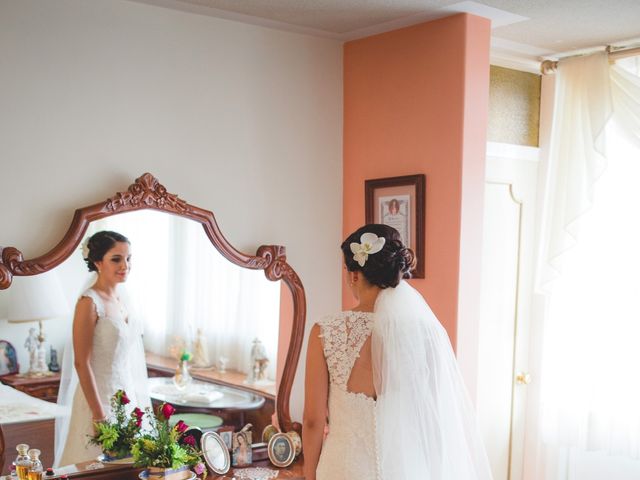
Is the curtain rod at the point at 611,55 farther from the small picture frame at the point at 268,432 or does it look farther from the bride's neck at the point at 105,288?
the bride's neck at the point at 105,288

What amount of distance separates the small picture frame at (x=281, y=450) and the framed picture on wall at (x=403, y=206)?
0.86 m

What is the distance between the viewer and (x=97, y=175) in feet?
9.20

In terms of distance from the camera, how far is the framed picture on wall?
125 inches

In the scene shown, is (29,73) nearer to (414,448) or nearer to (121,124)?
(121,124)

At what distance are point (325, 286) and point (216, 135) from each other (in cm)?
86

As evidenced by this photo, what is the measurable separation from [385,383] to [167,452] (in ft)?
2.64

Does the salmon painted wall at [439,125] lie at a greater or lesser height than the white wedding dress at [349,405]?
greater

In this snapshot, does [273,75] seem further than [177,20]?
Yes

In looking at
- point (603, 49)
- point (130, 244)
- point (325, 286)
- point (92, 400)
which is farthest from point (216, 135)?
point (603, 49)

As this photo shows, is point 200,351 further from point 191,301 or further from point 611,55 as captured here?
point 611,55

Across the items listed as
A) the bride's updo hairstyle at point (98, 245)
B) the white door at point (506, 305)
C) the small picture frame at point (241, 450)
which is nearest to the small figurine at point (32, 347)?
the bride's updo hairstyle at point (98, 245)

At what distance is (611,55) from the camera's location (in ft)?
11.1

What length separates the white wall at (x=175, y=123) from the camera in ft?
8.71

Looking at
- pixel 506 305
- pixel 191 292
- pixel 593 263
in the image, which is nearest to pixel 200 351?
pixel 191 292
